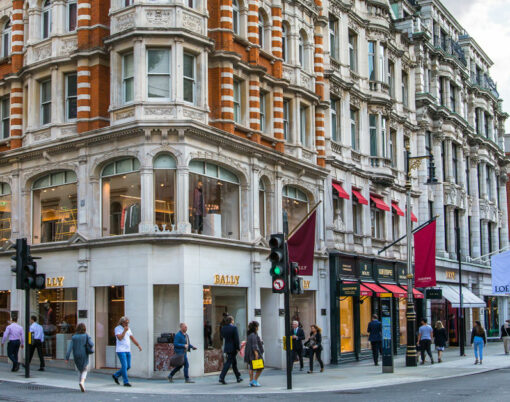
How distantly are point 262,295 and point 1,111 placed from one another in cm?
1293

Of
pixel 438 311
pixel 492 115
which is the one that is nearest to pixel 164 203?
pixel 438 311

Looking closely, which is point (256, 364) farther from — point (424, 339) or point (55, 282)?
point (424, 339)

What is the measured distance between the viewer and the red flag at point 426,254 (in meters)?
32.3

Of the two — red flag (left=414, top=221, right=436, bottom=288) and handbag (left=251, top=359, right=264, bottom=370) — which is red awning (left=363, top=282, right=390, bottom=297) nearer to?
red flag (left=414, top=221, right=436, bottom=288)

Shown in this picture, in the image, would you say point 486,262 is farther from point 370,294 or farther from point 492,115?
point 370,294

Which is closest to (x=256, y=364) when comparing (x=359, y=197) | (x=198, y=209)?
(x=198, y=209)

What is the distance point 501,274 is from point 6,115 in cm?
2151

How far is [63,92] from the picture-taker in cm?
2767

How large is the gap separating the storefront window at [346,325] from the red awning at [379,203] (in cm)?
575

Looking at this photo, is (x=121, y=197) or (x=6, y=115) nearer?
(x=121, y=197)

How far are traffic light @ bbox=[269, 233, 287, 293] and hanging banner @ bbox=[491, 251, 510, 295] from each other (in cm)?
1513

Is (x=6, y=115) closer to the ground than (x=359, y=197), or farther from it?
farther from it

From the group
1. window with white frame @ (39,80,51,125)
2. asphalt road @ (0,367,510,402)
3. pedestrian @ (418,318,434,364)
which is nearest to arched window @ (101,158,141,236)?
window with white frame @ (39,80,51,125)

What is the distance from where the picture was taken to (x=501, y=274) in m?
31.8
